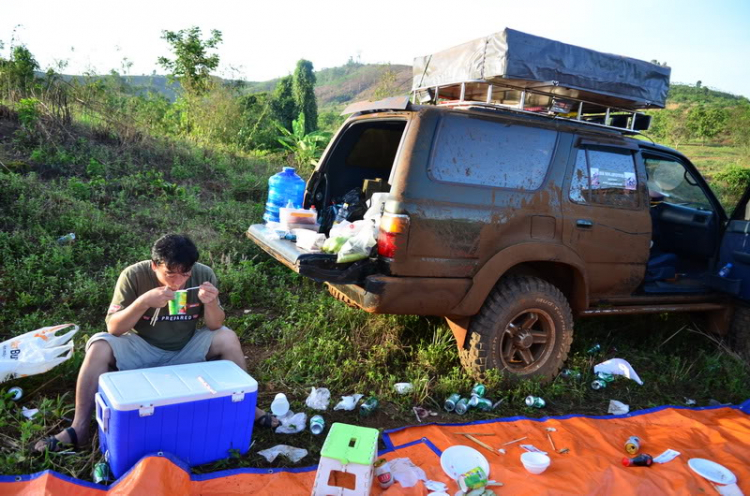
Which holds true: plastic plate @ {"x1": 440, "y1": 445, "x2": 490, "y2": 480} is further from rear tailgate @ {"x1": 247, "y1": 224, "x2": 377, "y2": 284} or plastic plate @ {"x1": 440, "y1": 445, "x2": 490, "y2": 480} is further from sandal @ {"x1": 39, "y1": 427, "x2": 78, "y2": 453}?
sandal @ {"x1": 39, "y1": 427, "x2": 78, "y2": 453}

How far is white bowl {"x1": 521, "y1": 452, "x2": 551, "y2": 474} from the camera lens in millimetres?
2795

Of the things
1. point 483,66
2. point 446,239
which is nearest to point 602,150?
point 483,66

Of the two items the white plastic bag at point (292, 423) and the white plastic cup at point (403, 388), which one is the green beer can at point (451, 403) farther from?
the white plastic bag at point (292, 423)

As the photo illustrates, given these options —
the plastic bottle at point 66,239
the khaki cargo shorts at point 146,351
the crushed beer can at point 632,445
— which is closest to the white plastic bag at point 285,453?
the khaki cargo shorts at point 146,351

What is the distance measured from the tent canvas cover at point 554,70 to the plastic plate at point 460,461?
262cm

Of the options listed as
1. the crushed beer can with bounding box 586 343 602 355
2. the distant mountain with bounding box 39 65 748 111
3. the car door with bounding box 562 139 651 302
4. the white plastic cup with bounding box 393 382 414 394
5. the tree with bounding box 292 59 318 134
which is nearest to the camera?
the white plastic cup with bounding box 393 382 414 394

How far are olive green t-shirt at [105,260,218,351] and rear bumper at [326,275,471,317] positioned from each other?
3.18ft

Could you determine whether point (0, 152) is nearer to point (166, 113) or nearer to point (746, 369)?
point (166, 113)

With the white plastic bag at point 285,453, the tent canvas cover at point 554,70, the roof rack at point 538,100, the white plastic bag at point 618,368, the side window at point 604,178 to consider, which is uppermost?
the tent canvas cover at point 554,70

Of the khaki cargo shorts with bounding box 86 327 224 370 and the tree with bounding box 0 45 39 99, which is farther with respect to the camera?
the tree with bounding box 0 45 39 99

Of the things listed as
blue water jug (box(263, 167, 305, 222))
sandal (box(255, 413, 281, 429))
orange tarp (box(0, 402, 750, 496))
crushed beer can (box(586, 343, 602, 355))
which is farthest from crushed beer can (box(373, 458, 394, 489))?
blue water jug (box(263, 167, 305, 222))

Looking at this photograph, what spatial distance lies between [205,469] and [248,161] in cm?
775

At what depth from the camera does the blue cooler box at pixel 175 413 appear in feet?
7.66

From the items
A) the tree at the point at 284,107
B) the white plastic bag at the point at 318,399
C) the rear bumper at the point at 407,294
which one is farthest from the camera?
the tree at the point at 284,107
